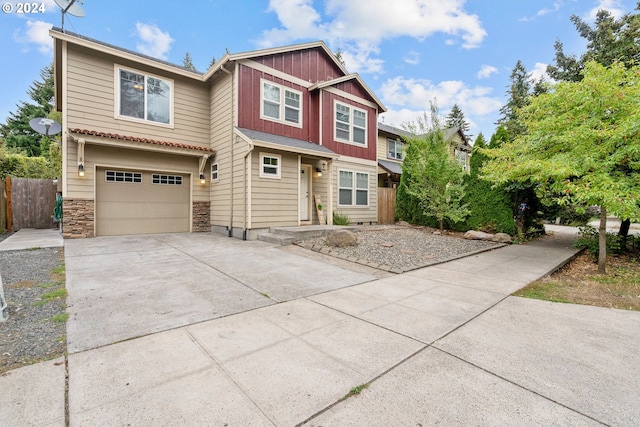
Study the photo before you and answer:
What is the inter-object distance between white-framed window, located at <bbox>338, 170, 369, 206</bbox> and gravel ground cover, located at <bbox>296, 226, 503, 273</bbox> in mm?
2572

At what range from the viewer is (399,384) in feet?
6.31

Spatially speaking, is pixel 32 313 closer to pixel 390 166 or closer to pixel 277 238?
pixel 277 238

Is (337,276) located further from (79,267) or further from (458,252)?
(79,267)

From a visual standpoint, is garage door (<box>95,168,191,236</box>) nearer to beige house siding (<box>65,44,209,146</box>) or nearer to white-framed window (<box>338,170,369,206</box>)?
beige house siding (<box>65,44,209,146</box>)

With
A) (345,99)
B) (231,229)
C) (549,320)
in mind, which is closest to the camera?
(549,320)

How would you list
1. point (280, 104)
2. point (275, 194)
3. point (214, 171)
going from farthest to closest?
point (214, 171)
point (280, 104)
point (275, 194)

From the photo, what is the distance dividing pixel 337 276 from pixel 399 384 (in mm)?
→ 2914

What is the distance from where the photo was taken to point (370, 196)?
40.4 feet

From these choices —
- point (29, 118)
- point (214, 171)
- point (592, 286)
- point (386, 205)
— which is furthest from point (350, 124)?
point (29, 118)

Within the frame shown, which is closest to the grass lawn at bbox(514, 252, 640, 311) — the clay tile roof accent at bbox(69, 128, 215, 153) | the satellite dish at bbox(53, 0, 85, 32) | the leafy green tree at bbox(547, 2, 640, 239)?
the leafy green tree at bbox(547, 2, 640, 239)

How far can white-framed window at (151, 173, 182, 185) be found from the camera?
370 inches

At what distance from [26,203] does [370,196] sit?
13.2 meters

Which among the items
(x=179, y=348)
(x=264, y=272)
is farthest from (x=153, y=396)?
(x=264, y=272)

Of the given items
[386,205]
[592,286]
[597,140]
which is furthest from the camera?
[386,205]
